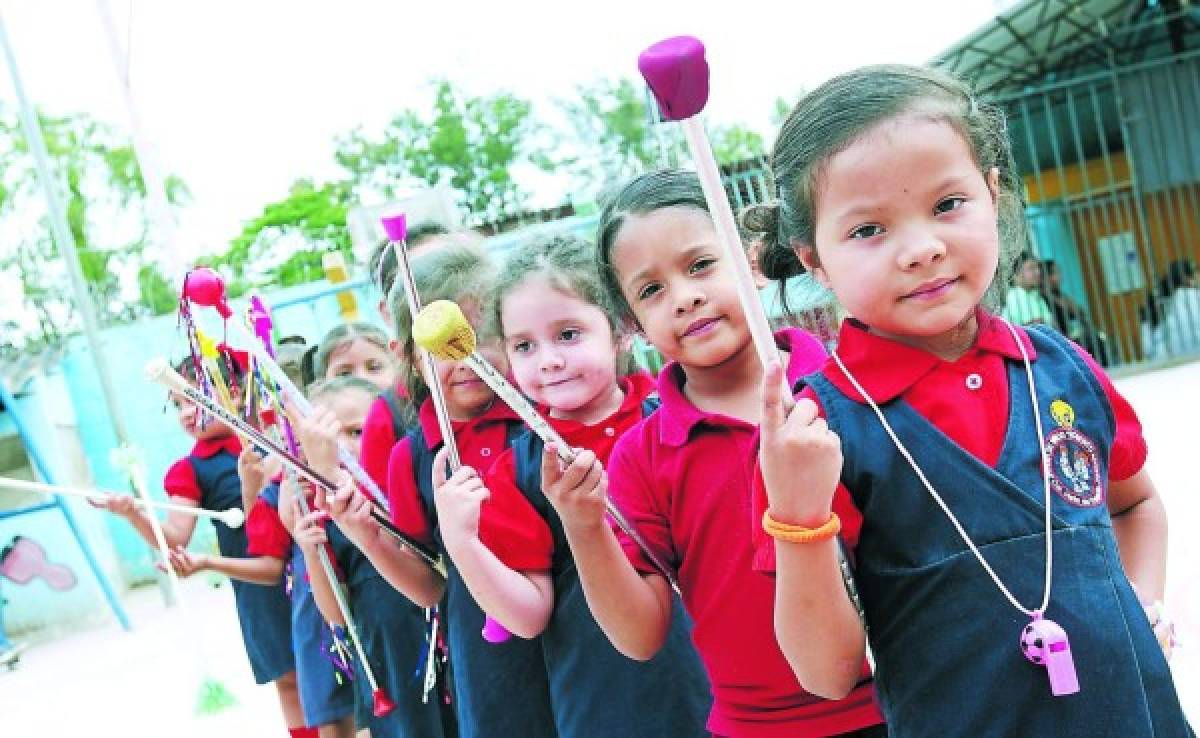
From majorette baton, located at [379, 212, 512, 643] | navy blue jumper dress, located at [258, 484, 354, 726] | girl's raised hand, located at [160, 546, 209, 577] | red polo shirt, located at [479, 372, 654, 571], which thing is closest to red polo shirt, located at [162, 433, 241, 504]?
girl's raised hand, located at [160, 546, 209, 577]

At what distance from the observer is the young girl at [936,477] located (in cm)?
118

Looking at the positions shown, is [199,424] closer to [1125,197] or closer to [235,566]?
[235,566]

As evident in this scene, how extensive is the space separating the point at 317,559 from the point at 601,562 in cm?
133

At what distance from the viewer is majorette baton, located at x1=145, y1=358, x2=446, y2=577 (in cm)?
194

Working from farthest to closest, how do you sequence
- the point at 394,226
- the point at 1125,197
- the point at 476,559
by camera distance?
the point at 1125,197 < the point at 476,559 < the point at 394,226

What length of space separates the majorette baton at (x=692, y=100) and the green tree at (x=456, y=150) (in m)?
25.9

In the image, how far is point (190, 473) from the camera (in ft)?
13.3

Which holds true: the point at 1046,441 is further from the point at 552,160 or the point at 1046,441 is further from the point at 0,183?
the point at 552,160

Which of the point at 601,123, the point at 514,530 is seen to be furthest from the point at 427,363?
the point at 601,123

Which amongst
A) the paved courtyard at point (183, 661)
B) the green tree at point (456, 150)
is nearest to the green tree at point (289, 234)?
the green tree at point (456, 150)

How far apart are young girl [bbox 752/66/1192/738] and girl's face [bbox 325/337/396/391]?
2.02m

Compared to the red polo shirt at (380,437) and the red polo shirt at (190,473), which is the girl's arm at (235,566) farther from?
the red polo shirt at (380,437)

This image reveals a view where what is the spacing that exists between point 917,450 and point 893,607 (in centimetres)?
16

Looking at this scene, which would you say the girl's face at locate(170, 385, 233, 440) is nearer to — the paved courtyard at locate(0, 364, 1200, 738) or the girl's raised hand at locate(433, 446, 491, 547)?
the paved courtyard at locate(0, 364, 1200, 738)
